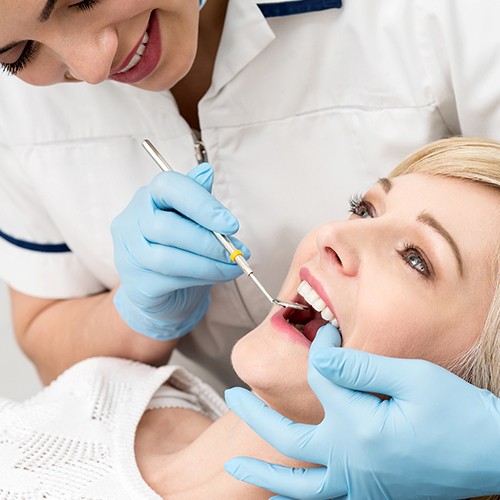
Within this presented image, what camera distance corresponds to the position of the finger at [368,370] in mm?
1263

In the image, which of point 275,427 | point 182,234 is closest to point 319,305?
point 275,427

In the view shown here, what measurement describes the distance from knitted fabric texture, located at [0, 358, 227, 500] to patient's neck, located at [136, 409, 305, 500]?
49mm

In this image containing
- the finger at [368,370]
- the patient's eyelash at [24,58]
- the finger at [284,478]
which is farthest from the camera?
the patient's eyelash at [24,58]

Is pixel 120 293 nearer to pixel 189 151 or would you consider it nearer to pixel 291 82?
pixel 189 151

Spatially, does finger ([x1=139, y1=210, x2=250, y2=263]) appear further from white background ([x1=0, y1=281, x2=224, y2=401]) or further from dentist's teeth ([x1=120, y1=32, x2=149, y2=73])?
white background ([x1=0, y1=281, x2=224, y2=401])

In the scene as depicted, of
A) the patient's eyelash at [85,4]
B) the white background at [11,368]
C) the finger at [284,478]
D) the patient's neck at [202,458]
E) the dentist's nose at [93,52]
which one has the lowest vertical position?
the white background at [11,368]

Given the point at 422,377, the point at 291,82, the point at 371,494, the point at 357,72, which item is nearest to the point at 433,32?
the point at 357,72

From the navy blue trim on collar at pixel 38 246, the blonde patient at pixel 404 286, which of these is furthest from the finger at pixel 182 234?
the navy blue trim on collar at pixel 38 246

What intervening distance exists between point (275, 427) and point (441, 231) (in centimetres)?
42

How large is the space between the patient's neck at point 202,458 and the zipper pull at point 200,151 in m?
0.55

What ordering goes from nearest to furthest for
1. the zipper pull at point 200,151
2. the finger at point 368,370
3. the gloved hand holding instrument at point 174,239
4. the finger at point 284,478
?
the finger at point 368,370, the finger at point 284,478, the gloved hand holding instrument at point 174,239, the zipper pull at point 200,151

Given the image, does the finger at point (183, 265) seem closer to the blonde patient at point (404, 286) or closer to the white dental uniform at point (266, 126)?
the blonde patient at point (404, 286)

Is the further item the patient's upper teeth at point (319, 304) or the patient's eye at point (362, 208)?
the patient's eye at point (362, 208)

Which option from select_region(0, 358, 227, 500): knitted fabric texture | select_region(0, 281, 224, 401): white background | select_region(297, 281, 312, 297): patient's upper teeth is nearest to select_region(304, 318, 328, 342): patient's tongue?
select_region(297, 281, 312, 297): patient's upper teeth
